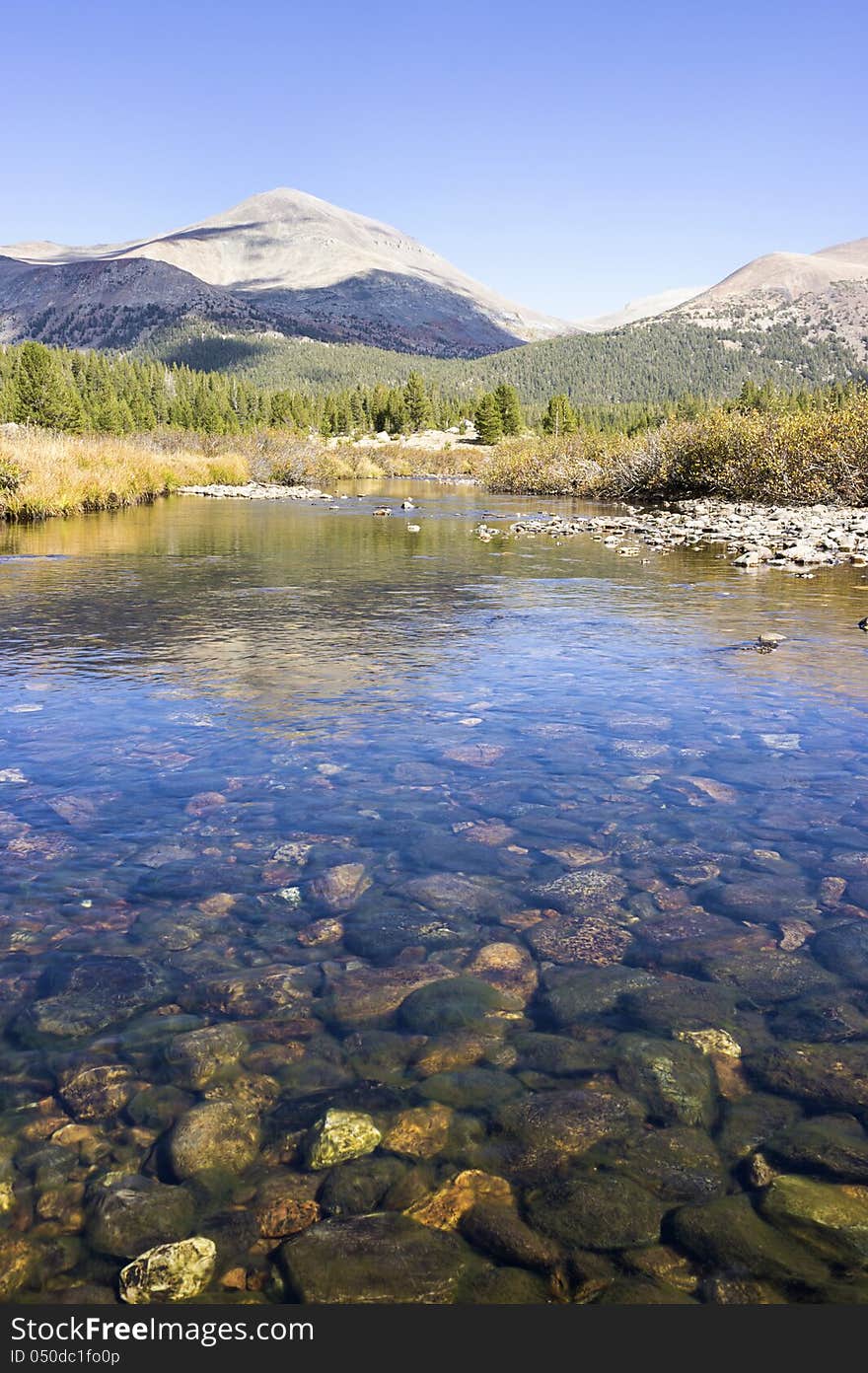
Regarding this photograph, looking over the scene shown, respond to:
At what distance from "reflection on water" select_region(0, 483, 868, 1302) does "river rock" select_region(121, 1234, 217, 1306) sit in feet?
0.10

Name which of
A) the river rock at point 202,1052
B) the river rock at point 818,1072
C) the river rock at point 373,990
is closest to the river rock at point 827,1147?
the river rock at point 818,1072

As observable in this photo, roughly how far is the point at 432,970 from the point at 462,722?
5123 mm

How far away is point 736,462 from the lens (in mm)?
43344

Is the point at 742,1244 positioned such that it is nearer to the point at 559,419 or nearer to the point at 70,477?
the point at 70,477

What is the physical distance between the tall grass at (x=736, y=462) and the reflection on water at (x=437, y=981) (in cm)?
2932

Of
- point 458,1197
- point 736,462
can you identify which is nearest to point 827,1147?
point 458,1197

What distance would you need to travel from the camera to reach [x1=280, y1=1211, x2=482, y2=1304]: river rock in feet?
11.0

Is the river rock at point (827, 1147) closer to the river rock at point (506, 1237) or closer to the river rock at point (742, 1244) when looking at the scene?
the river rock at point (742, 1244)

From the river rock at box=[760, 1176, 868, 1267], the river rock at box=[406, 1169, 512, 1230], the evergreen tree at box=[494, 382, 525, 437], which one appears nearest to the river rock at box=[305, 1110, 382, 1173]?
the river rock at box=[406, 1169, 512, 1230]

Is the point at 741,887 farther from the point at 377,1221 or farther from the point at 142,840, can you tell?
the point at 142,840

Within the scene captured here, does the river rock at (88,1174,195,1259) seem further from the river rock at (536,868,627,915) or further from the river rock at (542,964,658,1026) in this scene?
the river rock at (536,868,627,915)

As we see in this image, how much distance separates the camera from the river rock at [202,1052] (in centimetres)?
452

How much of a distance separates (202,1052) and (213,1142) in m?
0.64

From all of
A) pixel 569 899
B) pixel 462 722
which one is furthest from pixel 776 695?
pixel 569 899
